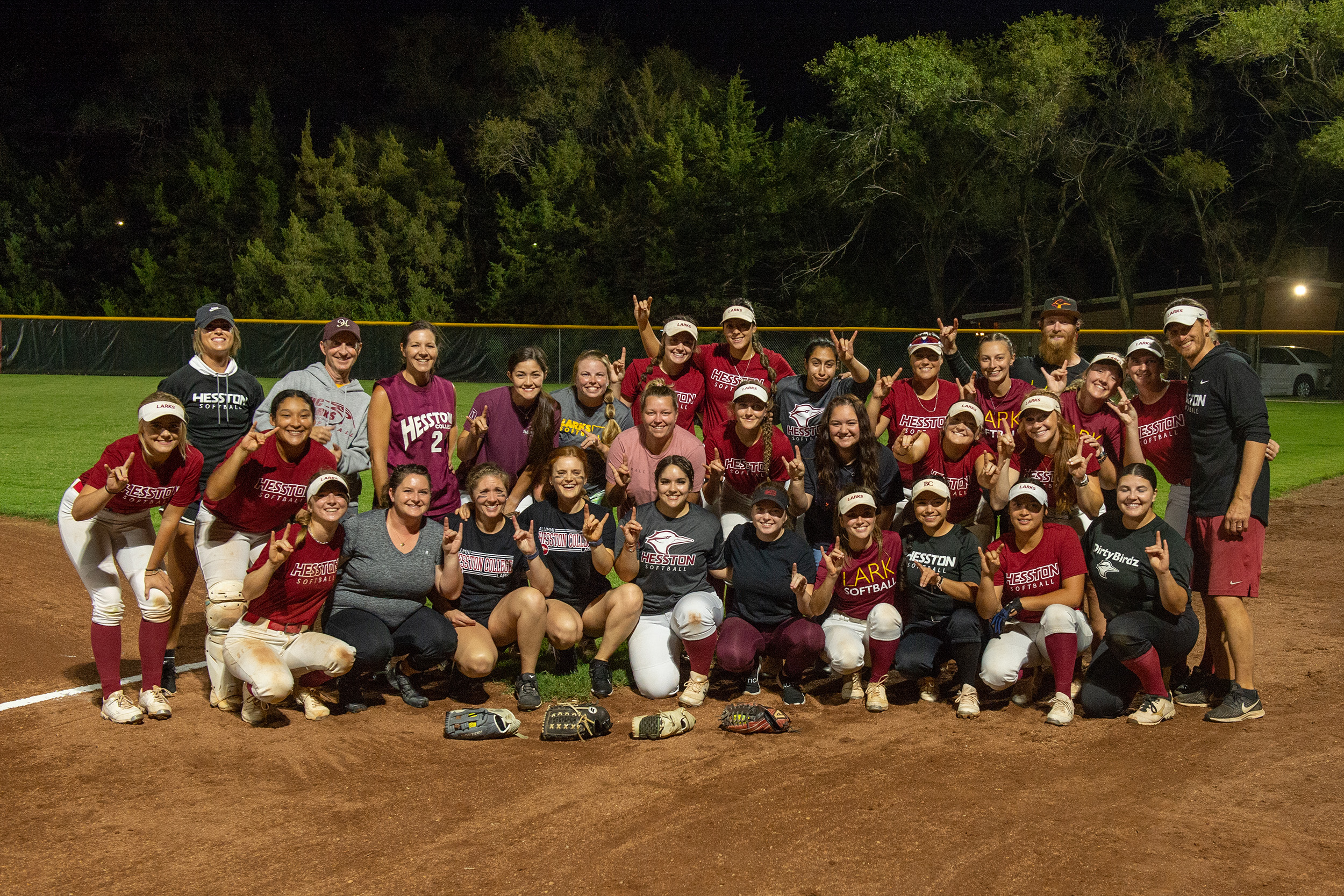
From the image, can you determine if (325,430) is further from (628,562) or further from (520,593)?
(628,562)

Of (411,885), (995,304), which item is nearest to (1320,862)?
(411,885)

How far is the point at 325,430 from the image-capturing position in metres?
5.71

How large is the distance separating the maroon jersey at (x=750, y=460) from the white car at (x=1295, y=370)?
64.7 feet

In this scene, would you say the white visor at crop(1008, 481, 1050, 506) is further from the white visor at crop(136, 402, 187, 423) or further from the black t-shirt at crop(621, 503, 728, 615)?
the white visor at crop(136, 402, 187, 423)

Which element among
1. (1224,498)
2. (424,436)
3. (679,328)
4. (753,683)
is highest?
(679,328)

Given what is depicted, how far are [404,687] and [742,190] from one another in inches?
1152

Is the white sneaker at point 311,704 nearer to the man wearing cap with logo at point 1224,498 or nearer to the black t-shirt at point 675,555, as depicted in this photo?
the black t-shirt at point 675,555

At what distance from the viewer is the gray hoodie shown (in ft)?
20.0

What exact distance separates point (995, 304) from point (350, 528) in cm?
3767

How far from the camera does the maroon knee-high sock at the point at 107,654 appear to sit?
5332 mm

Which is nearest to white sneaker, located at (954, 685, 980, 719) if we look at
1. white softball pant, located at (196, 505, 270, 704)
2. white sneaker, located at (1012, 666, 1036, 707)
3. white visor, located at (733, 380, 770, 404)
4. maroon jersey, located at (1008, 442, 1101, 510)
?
white sneaker, located at (1012, 666, 1036, 707)

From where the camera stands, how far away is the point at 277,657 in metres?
5.23

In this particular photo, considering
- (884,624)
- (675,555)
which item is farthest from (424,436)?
(884,624)

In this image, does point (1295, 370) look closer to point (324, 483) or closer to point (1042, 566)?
point (1042, 566)
